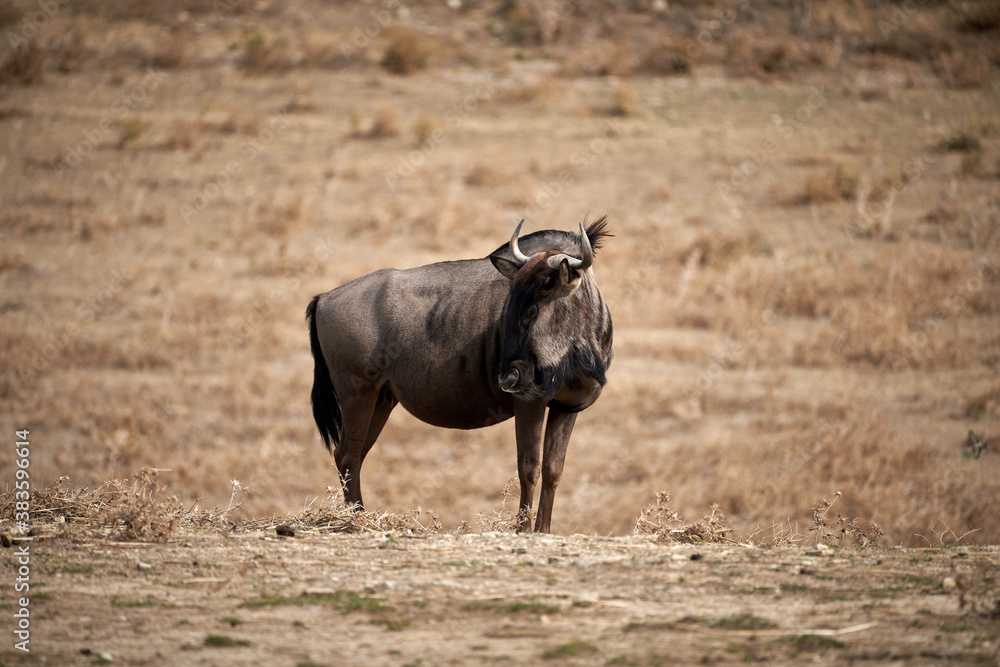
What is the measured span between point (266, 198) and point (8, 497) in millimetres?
16632

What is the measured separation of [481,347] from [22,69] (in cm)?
2524

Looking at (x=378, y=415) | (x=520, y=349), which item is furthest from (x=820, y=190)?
(x=520, y=349)

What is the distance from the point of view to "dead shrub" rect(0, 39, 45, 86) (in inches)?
1080

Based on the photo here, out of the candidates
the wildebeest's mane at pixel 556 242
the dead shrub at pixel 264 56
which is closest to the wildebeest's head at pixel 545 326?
the wildebeest's mane at pixel 556 242

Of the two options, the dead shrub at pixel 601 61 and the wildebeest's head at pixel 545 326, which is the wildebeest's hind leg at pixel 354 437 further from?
the dead shrub at pixel 601 61

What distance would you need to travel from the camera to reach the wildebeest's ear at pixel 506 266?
686 centimetres

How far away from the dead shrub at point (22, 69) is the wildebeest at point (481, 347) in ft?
77.3

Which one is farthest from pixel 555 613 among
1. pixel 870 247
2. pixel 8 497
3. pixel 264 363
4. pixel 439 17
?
pixel 439 17

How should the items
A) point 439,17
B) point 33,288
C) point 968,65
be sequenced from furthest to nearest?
1. point 439,17
2. point 968,65
3. point 33,288

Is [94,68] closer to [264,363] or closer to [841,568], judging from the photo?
[264,363]

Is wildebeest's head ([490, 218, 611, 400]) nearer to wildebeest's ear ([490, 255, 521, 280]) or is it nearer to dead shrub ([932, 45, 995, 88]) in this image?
wildebeest's ear ([490, 255, 521, 280])

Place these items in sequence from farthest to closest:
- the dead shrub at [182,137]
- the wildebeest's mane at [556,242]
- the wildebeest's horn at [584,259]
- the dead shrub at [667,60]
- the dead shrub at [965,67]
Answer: the dead shrub at [667,60], the dead shrub at [965,67], the dead shrub at [182,137], the wildebeest's mane at [556,242], the wildebeest's horn at [584,259]

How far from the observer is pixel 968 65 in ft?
90.6

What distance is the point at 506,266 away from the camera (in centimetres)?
693
